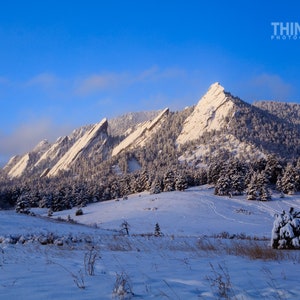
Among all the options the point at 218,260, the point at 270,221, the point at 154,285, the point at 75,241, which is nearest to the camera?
the point at 154,285

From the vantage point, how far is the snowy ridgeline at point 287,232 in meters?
11.1

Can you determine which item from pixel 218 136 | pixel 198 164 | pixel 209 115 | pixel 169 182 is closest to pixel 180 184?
pixel 169 182

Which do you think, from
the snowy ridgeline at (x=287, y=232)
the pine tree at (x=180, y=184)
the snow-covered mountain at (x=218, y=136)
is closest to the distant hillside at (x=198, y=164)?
the snow-covered mountain at (x=218, y=136)

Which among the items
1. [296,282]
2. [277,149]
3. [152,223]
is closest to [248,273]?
[296,282]

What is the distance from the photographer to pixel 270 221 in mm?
41781

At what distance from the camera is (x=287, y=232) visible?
37.0 ft

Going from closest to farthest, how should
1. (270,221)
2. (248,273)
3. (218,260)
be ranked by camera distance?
(248,273), (218,260), (270,221)

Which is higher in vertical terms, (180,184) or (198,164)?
(198,164)

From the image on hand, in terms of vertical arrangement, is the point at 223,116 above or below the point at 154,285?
above

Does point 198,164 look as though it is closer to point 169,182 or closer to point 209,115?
point 169,182

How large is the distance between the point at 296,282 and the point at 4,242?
987cm

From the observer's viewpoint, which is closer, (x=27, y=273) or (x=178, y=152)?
(x=27, y=273)

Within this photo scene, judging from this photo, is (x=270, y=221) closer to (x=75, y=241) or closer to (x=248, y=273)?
(x=75, y=241)

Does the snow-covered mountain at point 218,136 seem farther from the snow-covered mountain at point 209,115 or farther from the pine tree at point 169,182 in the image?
the pine tree at point 169,182
